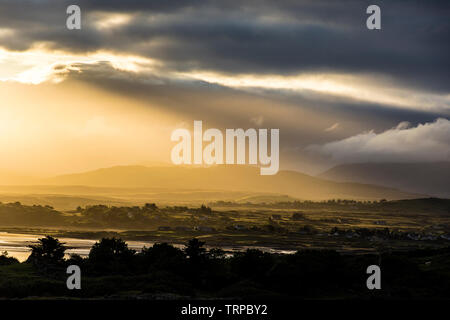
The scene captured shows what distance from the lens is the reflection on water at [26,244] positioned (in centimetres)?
10996

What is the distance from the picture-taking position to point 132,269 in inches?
2854

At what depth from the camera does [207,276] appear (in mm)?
66500

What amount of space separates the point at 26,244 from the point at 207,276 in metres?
71.5

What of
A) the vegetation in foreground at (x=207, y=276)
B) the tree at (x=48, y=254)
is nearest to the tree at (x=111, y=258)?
the vegetation in foreground at (x=207, y=276)

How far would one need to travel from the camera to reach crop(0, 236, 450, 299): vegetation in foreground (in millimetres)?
61000

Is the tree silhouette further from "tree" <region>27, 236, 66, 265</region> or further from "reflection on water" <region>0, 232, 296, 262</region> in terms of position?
"reflection on water" <region>0, 232, 296, 262</region>

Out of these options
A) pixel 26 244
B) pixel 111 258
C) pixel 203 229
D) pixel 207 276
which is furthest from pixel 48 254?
pixel 203 229

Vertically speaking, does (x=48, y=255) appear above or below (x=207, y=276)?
above

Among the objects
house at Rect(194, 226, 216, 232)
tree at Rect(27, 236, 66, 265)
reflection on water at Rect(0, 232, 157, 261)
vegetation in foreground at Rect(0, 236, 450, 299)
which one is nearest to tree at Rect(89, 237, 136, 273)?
vegetation in foreground at Rect(0, 236, 450, 299)

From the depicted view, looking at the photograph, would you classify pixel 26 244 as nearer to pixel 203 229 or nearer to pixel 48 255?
pixel 203 229
